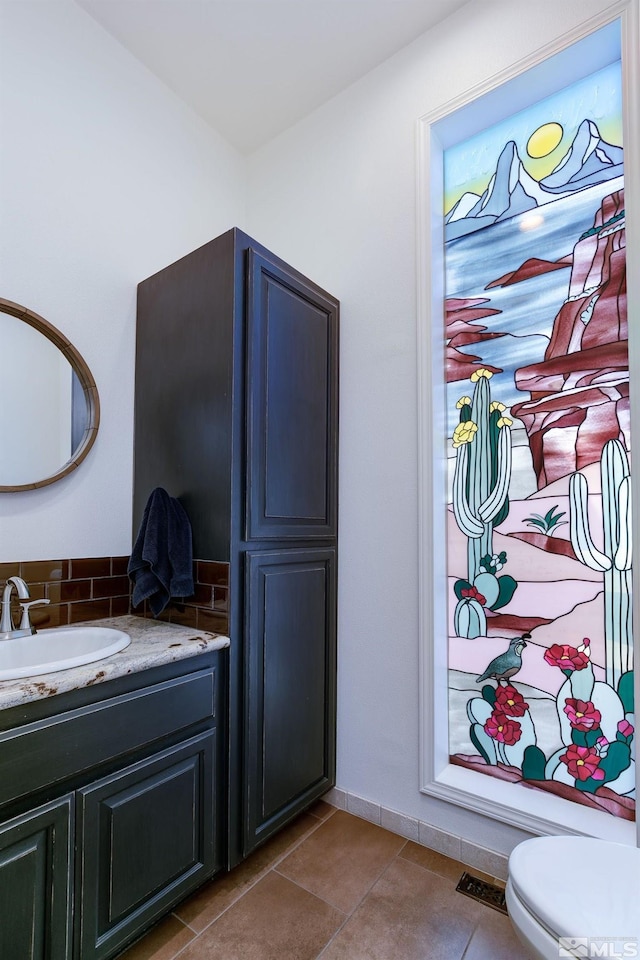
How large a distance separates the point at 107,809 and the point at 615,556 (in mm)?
1637

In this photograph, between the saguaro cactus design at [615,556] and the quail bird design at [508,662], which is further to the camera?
the quail bird design at [508,662]

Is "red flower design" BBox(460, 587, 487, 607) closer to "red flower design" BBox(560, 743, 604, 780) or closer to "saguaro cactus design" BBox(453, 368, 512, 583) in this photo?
"saguaro cactus design" BBox(453, 368, 512, 583)

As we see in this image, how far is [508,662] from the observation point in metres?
1.79

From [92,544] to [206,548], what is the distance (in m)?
0.49

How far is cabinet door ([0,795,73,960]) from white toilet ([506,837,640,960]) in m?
1.00

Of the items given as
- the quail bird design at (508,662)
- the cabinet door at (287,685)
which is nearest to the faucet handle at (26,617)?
the cabinet door at (287,685)

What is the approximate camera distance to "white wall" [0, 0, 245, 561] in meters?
1.69

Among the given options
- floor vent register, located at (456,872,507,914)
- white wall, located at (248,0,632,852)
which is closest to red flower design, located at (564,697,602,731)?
white wall, located at (248,0,632,852)

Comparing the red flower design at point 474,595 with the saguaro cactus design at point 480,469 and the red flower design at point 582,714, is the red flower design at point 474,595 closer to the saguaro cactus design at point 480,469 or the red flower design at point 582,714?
the saguaro cactus design at point 480,469

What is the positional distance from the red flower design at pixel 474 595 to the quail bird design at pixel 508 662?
0.54ft

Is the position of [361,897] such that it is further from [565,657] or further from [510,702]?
[565,657]

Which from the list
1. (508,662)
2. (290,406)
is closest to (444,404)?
(290,406)

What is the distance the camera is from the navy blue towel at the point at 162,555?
1664mm

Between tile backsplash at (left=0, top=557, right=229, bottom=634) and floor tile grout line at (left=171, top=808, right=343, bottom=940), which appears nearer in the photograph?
floor tile grout line at (left=171, top=808, right=343, bottom=940)
